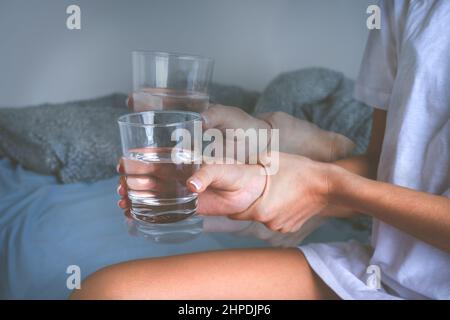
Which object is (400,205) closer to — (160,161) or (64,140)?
(160,161)

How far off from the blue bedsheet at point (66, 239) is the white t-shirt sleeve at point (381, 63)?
5.4 inches

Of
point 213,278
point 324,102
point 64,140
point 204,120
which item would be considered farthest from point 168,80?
point 64,140

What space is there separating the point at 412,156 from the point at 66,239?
0.35m

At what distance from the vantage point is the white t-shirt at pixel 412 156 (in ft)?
1.22

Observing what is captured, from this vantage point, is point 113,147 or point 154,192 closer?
point 154,192

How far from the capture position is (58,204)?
1.87ft

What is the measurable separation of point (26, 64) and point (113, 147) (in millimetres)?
280

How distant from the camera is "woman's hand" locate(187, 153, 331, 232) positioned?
37 centimetres

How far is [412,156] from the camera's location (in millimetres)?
387

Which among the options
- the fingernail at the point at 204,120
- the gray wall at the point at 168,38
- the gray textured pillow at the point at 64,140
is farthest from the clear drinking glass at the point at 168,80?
the gray textured pillow at the point at 64,140

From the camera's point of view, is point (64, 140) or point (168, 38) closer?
point (168, 38)

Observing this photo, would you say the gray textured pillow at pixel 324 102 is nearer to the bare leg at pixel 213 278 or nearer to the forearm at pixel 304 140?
the forearm at pixel 304 140

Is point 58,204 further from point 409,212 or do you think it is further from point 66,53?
point 409,212
